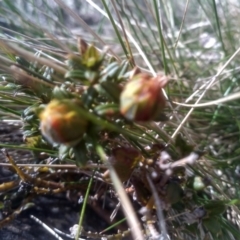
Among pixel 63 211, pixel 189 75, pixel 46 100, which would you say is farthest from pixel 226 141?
pixel 46 100

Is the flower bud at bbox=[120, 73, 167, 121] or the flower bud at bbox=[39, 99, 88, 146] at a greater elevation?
the flower bud at bbox=[120, 73, 167, 121]

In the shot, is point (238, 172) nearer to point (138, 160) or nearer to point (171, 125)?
point (171, 125)

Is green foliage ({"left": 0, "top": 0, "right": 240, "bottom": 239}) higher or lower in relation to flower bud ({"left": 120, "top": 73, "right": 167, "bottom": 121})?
lower

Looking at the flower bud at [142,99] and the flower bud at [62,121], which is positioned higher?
the flower bud at [142,99]
